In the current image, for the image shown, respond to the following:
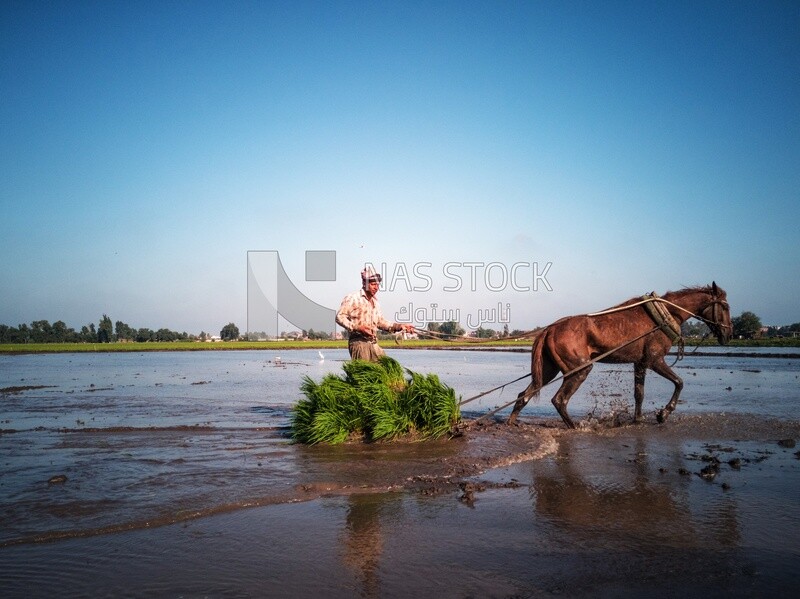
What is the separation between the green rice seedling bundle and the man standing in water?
3.14 ft

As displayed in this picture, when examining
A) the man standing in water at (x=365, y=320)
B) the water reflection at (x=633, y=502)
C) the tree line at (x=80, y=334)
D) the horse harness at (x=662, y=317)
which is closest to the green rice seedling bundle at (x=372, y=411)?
the man standing in water at (x=365, y=320)

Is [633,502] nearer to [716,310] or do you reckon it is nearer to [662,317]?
[662,317]

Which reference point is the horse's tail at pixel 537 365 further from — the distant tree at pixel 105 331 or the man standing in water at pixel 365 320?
the distant tree at pixel 105 331

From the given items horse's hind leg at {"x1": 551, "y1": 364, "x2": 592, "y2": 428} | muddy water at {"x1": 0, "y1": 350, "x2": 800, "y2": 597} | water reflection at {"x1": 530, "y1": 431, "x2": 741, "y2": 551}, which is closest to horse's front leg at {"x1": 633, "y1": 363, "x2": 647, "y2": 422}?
muddy water at {"x1": 0, "y1": 350, "x2": 800, "y2": 597}

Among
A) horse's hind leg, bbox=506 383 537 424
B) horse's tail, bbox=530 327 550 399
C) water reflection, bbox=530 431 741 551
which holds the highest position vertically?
horse's tail, bbox=530 327 550 399

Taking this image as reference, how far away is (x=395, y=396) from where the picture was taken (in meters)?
8.42

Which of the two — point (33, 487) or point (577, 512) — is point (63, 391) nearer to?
point (33, 487)

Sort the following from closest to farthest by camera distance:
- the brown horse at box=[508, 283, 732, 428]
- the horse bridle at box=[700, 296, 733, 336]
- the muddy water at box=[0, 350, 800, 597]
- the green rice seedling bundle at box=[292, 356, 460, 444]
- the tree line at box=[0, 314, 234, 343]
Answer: the muddy water at box=[0, 350, 800, 597] → the green rice seedling bundle at box=[292, 356, 460, 444] → the brown horse at box=[508, 283, 732, 428] → the horse bridle at box=[700, 296, 733, 336] → the tree line at box=[0, 314, 234, 343]

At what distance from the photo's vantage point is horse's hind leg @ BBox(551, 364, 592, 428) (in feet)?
30.3

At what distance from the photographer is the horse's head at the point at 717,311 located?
10250 millimetres

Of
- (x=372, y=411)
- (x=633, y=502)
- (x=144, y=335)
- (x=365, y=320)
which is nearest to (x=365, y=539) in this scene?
(x=633, y=502)

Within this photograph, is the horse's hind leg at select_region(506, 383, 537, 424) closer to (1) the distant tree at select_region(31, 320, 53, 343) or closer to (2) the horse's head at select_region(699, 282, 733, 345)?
(2) the horse's head at select_region(699, 282, 733, 345)

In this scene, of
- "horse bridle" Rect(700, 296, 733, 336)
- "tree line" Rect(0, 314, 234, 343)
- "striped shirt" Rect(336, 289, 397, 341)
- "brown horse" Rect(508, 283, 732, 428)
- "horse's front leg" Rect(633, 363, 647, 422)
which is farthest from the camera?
"tree line" Rect(0, 314, 234, 343)

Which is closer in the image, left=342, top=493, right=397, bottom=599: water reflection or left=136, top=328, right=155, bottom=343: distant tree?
left=342, top=493, right=397, bottom=599: water reflection
